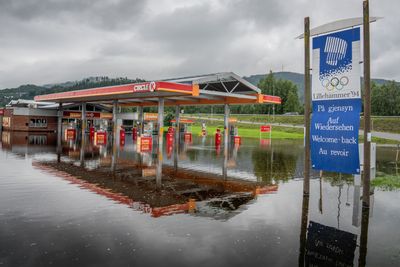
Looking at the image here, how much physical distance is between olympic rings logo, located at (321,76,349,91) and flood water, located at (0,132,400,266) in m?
3.48

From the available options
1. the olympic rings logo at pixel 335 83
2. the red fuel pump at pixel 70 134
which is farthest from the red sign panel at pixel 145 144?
the olympic rings logo at pixel 335 83

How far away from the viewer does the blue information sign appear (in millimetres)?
9641

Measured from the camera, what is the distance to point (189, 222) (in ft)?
25.2

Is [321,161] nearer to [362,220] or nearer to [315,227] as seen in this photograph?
[362,220]

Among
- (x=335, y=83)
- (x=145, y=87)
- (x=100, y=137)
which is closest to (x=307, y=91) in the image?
(x=335, y=83)

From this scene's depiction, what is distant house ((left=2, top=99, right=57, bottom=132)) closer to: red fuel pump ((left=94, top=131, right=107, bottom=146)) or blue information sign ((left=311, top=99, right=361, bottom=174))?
red fuel pump ((left=94, top=131, right=107, bottom=146))

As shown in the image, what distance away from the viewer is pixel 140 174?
14.6 metres

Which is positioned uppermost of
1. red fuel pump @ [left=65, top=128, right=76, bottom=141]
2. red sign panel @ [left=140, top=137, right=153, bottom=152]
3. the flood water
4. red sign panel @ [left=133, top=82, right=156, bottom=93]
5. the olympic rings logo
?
red sign panel @ [left=133, top=82, right=156, bottom=93]

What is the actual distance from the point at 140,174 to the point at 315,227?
873 centimetres

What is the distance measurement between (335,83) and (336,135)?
1570mm

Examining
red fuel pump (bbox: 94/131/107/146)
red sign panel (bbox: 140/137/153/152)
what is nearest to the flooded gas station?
red sign panel (bbox: 140/137/153/152)

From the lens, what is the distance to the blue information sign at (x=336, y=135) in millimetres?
9641

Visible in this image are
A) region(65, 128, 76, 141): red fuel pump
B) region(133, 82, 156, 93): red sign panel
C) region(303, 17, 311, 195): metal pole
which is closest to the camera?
region(303, 17, 311, 195): metal pole

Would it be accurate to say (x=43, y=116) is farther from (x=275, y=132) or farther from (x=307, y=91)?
(x=307, y=91)
